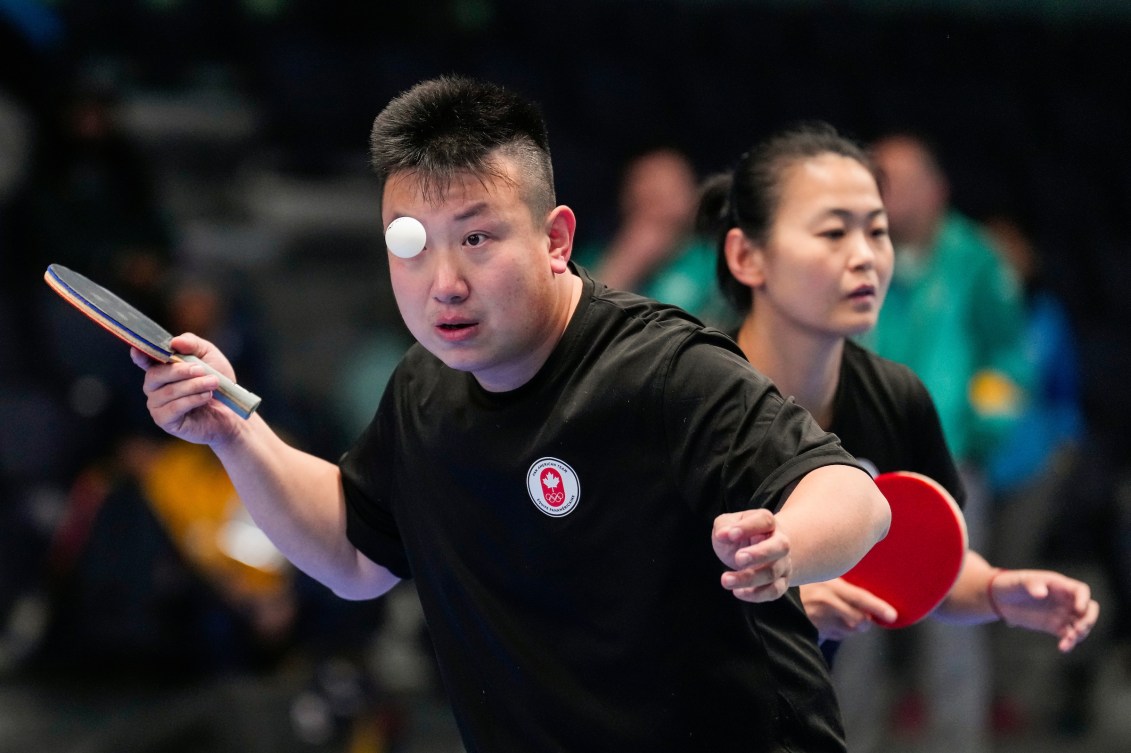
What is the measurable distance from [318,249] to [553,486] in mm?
5512

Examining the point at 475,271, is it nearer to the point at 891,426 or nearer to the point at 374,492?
the point at 374,492

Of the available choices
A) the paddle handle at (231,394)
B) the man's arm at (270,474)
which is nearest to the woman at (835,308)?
the man's arm at (270,474)

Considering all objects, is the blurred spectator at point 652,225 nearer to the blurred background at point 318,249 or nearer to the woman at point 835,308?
the blurred background at point 318,249

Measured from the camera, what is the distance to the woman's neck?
2.53 meters

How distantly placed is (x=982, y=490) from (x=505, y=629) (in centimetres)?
281

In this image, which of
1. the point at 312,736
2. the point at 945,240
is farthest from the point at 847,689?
the point at 312,736

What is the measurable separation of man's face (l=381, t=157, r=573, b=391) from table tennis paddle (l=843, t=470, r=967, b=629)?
752mm

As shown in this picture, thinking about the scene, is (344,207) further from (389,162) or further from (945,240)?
(389,162)

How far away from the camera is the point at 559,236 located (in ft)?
6.66

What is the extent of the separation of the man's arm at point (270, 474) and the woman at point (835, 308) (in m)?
0.81

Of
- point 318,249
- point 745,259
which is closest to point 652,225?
point 745,259

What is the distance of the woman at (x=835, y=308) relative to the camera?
2502mm

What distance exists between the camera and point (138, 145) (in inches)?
276

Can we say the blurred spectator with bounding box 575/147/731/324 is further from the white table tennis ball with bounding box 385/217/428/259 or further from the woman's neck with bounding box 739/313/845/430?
the white table tennis ball with bounding box 385/217/428/259
